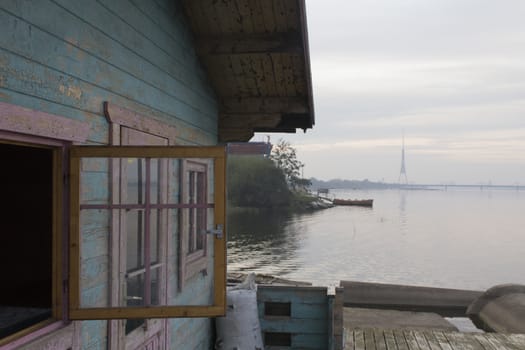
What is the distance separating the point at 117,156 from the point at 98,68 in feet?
2.27

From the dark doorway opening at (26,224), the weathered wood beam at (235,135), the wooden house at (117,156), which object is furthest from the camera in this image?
the weathered wood beam at (235,135)

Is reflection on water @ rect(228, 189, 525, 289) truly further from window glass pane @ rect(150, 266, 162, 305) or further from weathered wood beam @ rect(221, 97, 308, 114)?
window glass pane @ rect(150, 266, 162, 305)

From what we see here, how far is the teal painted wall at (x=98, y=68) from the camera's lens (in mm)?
2602

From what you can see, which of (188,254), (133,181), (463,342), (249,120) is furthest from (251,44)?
(463,342)

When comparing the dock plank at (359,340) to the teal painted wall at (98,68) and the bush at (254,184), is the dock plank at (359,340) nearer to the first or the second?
the teal painted wall at (98,68)

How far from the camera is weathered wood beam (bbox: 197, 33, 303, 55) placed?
5.25m

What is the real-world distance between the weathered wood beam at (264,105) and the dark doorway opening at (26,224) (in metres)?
2.95

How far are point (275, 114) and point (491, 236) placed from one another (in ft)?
177

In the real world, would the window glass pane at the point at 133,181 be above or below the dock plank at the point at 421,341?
above

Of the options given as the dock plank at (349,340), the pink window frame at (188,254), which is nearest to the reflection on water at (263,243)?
the dock plank at (349,340)

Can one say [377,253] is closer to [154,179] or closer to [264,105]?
[264,105]

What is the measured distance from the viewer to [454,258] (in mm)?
37969

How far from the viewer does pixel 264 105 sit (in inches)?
260

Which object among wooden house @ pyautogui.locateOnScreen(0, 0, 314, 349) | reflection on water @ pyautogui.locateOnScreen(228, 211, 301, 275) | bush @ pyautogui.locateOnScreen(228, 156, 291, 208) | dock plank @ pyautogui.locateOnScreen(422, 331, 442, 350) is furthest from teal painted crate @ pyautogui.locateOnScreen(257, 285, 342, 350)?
bush @ pyautogui.locateOnScreen(228, 156, 291, 208)
